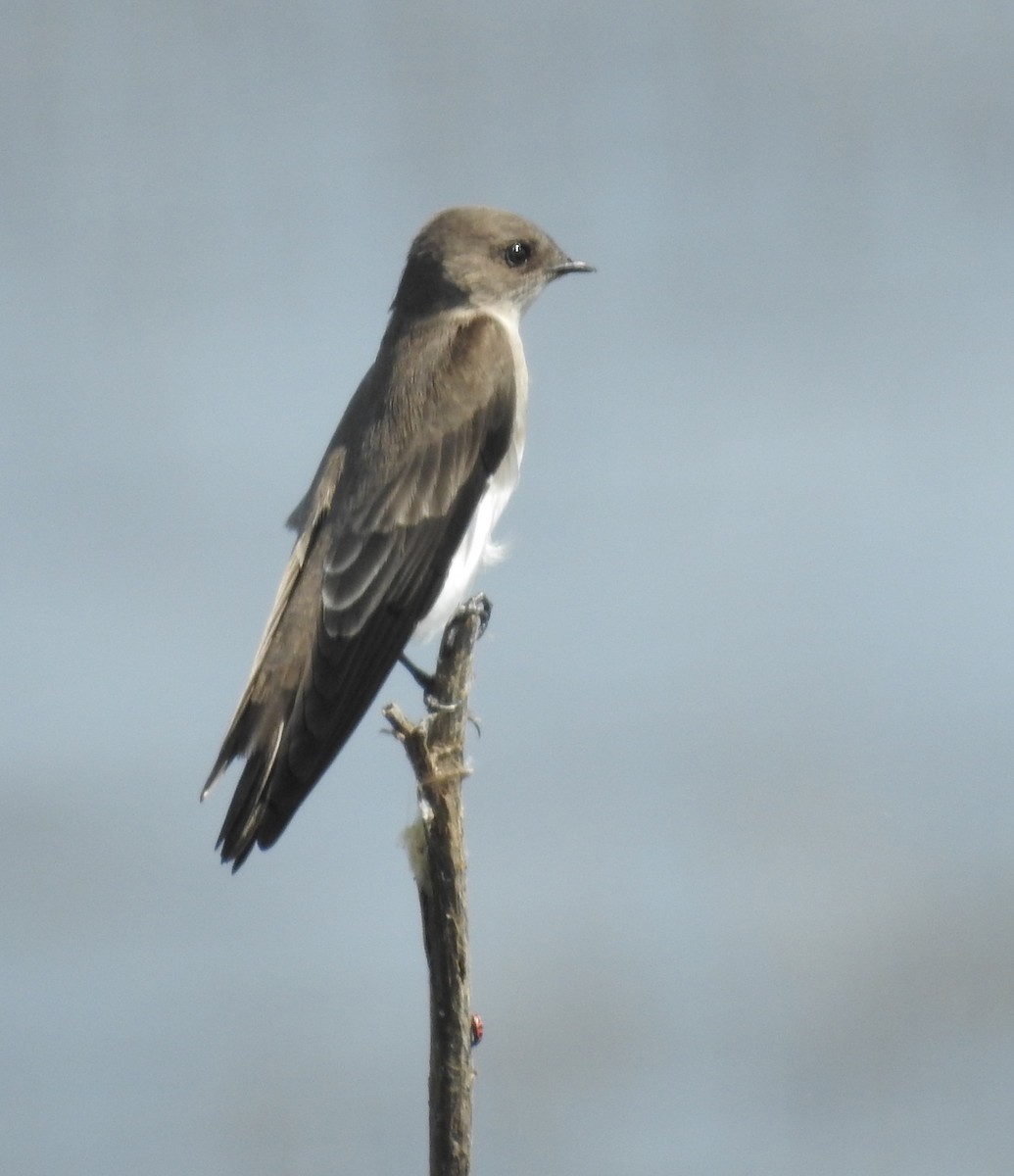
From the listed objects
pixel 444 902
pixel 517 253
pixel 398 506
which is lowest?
pixel 444 902

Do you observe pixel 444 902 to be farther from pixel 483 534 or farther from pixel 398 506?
pixel 483 534

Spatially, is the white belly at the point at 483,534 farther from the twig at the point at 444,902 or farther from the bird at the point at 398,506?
the twig at the point at 444,902

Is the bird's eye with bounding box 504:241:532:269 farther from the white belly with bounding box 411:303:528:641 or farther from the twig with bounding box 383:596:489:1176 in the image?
the twig with bounding box 383:596:489:1176

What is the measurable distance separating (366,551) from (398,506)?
0.17 meters

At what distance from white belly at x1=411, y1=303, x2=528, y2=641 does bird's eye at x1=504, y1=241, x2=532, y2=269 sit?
0.35 m

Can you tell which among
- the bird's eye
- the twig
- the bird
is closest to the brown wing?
the bird

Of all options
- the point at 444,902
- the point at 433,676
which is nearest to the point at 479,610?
the point at 433,676

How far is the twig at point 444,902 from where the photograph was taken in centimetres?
225

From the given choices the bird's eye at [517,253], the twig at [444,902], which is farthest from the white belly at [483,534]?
the twig at [444,902]

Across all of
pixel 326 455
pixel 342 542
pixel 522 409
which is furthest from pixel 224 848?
pixel 522 409

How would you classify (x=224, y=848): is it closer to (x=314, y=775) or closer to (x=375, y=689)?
(x=314, y=775)

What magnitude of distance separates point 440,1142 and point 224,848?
1.06m

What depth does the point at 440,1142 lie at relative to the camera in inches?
87.9

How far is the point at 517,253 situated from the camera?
16.0 ft
